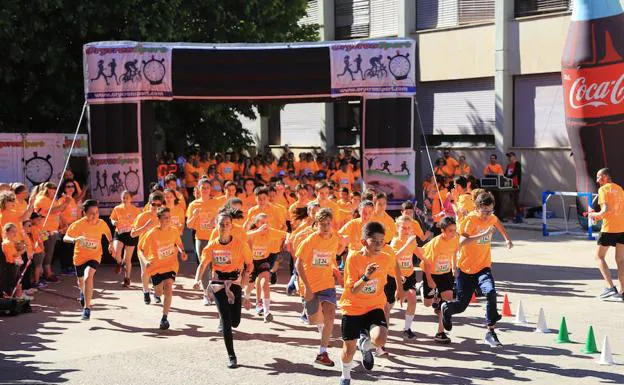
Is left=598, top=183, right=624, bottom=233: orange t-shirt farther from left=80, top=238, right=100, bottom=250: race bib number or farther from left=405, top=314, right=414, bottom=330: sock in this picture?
left=80, top=238, right=100, bottom=250: race bib number

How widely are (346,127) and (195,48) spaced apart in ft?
53.9

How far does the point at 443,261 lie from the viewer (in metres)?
11.0

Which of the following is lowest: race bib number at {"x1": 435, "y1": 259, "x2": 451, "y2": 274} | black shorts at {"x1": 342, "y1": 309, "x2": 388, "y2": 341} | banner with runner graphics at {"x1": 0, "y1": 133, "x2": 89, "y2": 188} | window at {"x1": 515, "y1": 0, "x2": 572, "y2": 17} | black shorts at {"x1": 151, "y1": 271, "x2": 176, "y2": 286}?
black shorts at {"x1": 342, "y1": 309, "x2": 388, "y2": 341}

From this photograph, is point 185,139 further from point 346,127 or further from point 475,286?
point 475,286

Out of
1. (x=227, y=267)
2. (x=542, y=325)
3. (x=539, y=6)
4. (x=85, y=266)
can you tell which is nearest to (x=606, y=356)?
(x=542, y=325)

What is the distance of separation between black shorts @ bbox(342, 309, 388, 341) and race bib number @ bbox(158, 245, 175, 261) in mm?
3810

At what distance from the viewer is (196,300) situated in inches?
551

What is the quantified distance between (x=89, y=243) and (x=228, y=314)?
143 inches

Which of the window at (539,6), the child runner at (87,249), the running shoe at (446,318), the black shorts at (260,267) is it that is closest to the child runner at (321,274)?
the running shoe at (446,318)

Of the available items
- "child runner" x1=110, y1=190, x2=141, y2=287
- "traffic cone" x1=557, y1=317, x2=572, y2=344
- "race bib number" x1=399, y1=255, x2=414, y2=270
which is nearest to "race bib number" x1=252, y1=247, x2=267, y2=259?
"race bib number" x1=399, y1=255, x2=414, y2=270

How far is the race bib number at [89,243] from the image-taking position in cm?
1266

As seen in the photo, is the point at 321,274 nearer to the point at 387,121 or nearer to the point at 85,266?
the point at 85,266

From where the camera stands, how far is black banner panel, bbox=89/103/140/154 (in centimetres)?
1703

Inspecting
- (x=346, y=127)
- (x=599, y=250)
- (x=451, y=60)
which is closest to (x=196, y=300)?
(x=599, y=250)
